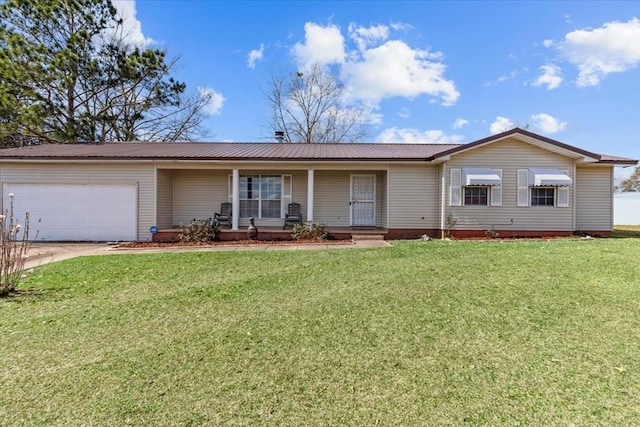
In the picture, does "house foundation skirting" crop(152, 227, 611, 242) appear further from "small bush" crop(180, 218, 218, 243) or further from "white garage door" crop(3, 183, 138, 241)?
"white garage door" crop(3, 183, 138, 241)

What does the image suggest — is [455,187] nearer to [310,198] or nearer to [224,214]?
[310,198]

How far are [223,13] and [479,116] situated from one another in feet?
53.5

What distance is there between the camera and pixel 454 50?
17.3 metres

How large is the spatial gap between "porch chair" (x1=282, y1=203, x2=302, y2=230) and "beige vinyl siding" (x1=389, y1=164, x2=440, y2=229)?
340cm

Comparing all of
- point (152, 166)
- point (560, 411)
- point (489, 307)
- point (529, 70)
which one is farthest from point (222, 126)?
point (560, 411)

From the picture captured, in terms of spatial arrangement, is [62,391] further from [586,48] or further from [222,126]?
[222,126]

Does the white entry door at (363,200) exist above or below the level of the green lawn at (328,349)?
above

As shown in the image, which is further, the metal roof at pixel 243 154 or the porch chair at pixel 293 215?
the porch chair at pixel 293 215

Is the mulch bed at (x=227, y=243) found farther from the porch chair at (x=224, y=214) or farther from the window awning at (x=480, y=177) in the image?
the window awning at (x=480, y=177)

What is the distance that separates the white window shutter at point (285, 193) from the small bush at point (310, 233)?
1898mm

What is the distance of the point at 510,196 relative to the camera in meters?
11.3

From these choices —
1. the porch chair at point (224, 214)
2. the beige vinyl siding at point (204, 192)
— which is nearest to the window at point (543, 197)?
the beige vinyl siding at point (204, 192)

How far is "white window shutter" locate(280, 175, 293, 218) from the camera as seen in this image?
13.1 metres

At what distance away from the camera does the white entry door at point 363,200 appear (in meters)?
13.0
